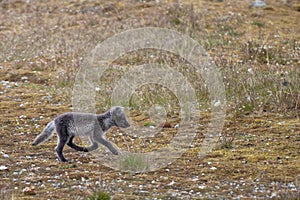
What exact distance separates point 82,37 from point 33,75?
424cm

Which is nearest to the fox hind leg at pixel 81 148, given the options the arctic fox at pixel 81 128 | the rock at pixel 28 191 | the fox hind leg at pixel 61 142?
the arctic fox at pixel 81 128

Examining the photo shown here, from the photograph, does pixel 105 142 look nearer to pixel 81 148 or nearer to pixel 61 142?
pixel 81 148

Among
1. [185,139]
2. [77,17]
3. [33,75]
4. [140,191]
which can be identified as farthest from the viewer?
[77,17]

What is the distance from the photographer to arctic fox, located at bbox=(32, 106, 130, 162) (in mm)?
9477

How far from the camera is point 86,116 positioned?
9.91 meters

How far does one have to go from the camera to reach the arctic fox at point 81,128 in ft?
31.1

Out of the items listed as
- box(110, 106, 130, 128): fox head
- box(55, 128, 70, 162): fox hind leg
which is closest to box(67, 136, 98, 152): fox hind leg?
box(55, 128, 70, 162): fox hind leg

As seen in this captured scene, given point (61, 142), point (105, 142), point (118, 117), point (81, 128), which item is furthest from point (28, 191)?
point (118, 117)

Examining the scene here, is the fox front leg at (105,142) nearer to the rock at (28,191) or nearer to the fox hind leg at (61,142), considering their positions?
the fox hind leg at (61,142)

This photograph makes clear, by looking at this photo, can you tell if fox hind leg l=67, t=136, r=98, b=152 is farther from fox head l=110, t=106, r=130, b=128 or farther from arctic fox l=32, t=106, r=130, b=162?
fox head l=110, t=106, r=130, b=128

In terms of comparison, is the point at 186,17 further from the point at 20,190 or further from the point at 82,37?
the point at 20,190

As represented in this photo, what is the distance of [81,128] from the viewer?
382 inches

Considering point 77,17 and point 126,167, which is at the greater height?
point 77,17

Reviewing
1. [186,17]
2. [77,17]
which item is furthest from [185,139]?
[77,17]
